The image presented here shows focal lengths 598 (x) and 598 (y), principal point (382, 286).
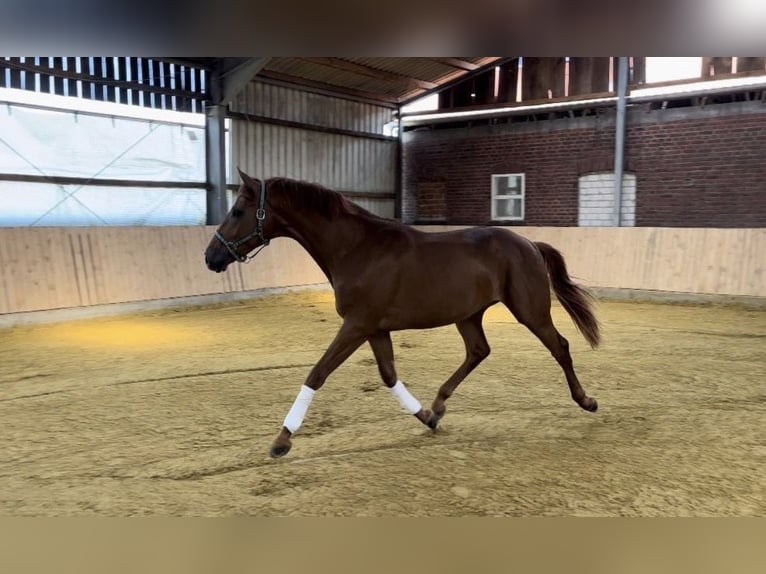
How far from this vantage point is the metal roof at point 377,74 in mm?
13133

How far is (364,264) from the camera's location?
3604 millimetres

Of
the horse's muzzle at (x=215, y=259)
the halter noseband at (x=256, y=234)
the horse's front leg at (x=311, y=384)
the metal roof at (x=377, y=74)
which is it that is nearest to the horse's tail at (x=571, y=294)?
the horse's front leg at (x=311, y=384)

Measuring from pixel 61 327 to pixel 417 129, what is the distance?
10.9 m

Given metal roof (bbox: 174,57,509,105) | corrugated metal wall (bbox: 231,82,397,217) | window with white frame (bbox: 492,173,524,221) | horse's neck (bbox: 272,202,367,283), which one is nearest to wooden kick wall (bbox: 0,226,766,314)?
window with white frame (bbox: 492,173,524,221)

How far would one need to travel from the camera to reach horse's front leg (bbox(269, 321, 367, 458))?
339 centimetres

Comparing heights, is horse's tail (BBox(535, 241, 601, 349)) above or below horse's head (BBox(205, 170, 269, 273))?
below

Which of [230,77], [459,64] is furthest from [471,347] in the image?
[459,64]

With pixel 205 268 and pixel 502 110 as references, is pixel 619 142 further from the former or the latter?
pixel 205 268

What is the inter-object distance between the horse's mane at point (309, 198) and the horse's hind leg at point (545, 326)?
134 cm

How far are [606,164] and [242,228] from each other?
11.8 metres

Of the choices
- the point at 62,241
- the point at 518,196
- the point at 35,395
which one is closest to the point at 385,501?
the point at 35,395

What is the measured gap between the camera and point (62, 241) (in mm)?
8688

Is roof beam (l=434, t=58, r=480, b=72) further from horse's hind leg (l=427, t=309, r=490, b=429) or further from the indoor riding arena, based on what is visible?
horse's hind leg (l=427, t=309, r=490, b=429)

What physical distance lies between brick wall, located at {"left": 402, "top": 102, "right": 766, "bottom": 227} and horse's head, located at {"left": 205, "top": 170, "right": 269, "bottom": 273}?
11.4 metres
